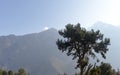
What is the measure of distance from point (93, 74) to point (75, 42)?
1959cm

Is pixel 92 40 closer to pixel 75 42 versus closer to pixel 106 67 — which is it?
pixel 75 42

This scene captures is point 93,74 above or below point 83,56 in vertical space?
below

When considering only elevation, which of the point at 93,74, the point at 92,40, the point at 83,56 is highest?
the point at 92,40

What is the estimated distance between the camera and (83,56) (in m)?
58.3

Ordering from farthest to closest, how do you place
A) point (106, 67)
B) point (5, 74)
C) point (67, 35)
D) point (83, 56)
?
point (5, 74), point (106, 67), point (67, 35), point (83, 56)

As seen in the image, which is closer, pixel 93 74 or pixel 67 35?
pixel 93 74

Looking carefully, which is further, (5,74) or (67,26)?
(5,74)

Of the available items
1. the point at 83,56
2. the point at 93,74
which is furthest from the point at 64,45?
the point at 93,74

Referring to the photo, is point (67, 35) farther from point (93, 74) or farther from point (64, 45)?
point (93, 74)

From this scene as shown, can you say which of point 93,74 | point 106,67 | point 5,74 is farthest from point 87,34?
point 5,74

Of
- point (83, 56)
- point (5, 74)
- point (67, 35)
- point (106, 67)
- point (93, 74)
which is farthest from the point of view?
point (5, 74)

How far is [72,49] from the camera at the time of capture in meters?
61.1

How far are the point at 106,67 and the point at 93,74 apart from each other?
75.4m

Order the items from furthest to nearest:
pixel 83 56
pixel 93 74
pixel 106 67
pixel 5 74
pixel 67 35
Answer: pixel 5 74, pixel 106 67, pixel 67 35, pixel 83 56, pixel 93 74
